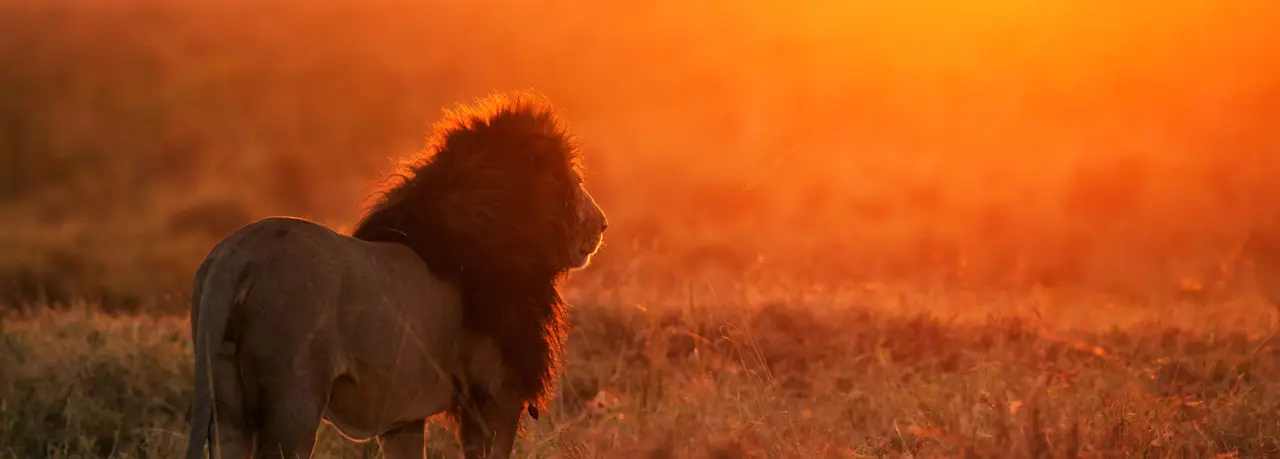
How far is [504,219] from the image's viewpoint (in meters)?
5.11

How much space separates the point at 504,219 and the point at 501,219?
0.06 ft

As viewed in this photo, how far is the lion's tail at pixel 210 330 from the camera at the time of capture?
3.93 m

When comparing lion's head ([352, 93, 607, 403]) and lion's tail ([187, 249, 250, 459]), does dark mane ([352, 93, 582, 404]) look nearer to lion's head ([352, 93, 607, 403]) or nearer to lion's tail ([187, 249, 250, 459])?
lion's head ([352, 93, 607, 403])

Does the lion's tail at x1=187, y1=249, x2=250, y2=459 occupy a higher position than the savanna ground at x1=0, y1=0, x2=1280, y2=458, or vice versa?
the lion's tail at x1=187, y1=249, x2=250, y2=459

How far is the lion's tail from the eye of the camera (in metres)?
3.93

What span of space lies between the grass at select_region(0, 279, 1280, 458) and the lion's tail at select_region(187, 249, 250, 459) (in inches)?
67.4

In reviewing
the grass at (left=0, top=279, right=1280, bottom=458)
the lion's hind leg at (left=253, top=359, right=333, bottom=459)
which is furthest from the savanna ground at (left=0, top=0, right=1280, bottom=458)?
the lion's hind leg at (left=253, top=359, right=333, bottom=459)

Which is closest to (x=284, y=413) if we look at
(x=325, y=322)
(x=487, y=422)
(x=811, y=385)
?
(x=325, y=322)

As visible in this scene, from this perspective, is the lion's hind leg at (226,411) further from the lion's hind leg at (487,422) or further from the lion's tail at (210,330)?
the lion's hind leg at (487,422)

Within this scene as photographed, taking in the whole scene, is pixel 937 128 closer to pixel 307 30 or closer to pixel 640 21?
pixel 640 21

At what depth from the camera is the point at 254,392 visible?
3.98m

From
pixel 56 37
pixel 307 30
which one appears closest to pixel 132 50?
Result: pixel 56 37

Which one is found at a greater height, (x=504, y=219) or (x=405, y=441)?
(x=504, y=219)

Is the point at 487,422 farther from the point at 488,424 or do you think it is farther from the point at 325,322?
the point at 325,322
